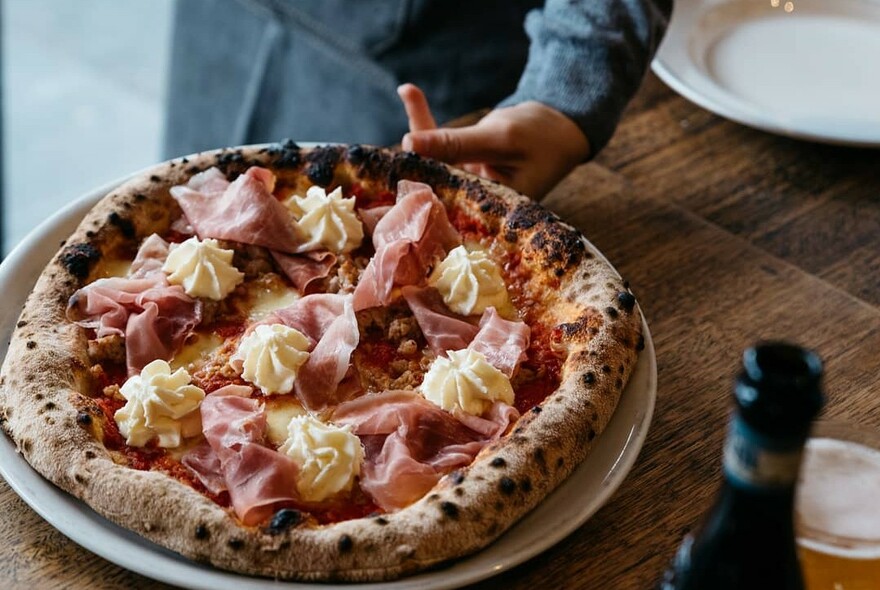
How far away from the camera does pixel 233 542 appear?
1.26 m

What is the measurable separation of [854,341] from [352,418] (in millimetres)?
989

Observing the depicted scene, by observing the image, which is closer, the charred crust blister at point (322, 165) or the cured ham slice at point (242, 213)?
the cured ham slice at point (242, 213)

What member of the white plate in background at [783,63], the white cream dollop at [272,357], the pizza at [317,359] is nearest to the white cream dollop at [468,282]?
the pizza at [317,359]

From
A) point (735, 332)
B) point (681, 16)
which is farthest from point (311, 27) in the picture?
point (735, 332)

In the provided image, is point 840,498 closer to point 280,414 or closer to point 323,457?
point 323,457

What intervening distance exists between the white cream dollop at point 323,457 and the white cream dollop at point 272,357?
16cm

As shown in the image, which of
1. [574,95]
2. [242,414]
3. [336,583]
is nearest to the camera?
[336,583]

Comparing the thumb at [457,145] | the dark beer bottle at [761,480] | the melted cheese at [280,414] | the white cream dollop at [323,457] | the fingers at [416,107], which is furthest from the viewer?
the fingers at [416,107]

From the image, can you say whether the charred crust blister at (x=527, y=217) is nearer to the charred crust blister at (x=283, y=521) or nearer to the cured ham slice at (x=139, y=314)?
the cured ham slice at (x=139, y=314)

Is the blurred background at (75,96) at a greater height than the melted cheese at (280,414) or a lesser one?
lesser

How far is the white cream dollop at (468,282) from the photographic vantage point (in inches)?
69.4

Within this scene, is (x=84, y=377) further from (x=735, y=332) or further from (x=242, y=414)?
(x=735, y=332)

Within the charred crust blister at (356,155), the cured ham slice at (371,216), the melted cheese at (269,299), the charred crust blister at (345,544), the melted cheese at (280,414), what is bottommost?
the melted cheese at (269,299)

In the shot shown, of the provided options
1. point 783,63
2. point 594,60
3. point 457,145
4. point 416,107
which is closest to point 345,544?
point 457,145
